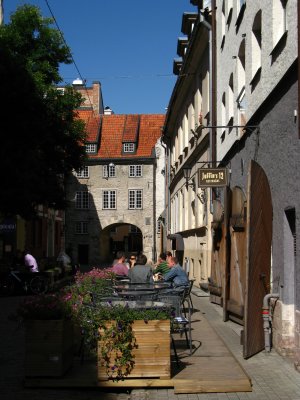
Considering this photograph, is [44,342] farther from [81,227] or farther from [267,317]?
[81,227]

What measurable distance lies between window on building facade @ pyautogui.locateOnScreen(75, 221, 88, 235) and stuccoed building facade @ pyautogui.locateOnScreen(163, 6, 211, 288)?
23.3 m

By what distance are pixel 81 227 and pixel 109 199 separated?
141 inches

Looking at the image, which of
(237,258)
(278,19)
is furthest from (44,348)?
(237,258)

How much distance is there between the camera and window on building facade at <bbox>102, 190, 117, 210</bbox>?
5697 centimetres

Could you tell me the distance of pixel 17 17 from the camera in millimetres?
27094

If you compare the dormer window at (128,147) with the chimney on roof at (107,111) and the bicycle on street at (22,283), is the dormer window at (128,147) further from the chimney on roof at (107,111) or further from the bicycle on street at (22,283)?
the bicycle on street at (22,283)

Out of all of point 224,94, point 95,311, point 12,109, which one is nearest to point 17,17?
point 12,109

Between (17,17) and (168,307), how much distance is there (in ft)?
72.9

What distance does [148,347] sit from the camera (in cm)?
729

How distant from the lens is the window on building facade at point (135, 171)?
5728cm

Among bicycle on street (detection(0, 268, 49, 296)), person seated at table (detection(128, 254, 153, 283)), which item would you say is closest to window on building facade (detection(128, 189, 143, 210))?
bicycle on street (detection(0, 268, 49, 296))

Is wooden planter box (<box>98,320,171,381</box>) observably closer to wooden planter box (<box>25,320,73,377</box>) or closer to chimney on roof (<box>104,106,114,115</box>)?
wooden planter box (<box>25,320,73,377</box>)

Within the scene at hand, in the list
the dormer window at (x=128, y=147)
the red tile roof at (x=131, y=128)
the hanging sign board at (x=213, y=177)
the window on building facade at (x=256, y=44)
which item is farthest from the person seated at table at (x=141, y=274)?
the red tile roof at (x=131, y=128)

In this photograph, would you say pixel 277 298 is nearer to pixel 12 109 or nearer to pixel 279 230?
pixel 279 230
